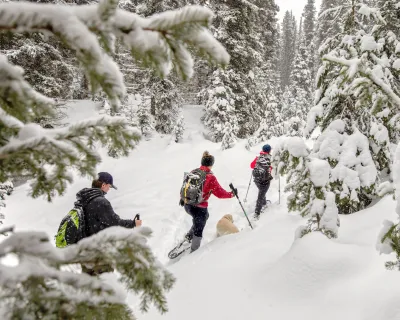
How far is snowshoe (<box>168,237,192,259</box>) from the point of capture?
7.43 metres

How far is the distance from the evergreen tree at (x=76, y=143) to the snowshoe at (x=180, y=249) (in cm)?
607

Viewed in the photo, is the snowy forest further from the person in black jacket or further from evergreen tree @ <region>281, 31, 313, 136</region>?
evergreen tree @ <region>281, 31, 313, 136</region>

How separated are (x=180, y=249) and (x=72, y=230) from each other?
366 centimetres

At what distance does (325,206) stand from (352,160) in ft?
6.85

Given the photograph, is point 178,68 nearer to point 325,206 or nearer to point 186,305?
point 186,305

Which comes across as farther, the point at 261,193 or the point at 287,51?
the point at 287,51

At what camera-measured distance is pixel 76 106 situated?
80.0ft

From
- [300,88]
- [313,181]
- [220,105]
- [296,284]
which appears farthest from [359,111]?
[300,88]

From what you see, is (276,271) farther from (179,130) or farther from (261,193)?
(179,130)

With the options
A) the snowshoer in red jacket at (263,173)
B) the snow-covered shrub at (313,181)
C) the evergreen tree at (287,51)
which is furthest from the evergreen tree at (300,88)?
the snow-covered shrub at (313,181)

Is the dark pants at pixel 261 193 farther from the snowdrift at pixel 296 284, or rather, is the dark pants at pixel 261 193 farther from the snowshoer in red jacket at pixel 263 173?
the snowdrift at pixel 296 284

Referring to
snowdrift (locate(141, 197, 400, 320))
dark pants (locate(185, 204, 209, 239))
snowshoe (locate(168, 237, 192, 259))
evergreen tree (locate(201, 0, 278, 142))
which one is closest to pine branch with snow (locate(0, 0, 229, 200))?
snowdrift (locate(141, 197, 400, 320))

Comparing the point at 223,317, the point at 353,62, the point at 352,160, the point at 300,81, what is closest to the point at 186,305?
the point at 223,317

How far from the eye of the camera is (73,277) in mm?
1328
